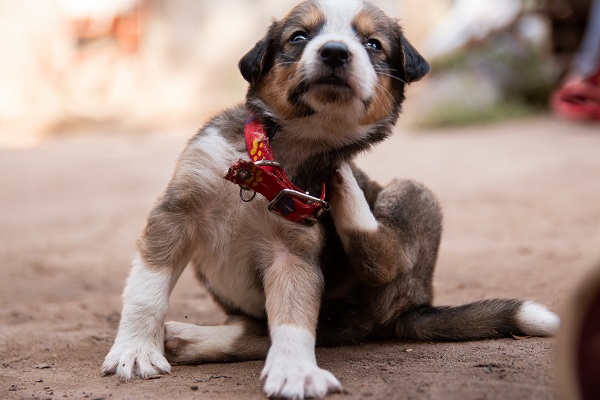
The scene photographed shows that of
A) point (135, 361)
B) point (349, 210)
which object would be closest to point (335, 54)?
point (349, 210)

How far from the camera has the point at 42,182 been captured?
10.4 metres

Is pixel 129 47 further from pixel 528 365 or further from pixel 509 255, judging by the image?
pixel 528 365

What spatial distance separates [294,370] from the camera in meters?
3.24

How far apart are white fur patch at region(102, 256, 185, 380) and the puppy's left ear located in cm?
169

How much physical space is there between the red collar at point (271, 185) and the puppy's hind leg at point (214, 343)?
72cm

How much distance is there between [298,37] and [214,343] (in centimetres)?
167

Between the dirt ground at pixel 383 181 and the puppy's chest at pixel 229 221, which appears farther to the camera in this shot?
the puppy's chest at pixel 229 221

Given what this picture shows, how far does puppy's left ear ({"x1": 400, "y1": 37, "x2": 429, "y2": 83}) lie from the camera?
412 cm

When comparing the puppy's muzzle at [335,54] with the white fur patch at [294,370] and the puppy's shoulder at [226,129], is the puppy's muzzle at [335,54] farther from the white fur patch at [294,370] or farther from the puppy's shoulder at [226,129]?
the white fur patch at [294,370]

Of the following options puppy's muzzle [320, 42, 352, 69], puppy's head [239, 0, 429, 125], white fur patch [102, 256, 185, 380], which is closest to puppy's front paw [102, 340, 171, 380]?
white fur patch [102, 256, 185, 380]

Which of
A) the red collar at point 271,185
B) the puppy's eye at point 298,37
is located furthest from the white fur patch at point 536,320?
the puppy's eye at point 298,37

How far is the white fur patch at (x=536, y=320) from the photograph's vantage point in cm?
398

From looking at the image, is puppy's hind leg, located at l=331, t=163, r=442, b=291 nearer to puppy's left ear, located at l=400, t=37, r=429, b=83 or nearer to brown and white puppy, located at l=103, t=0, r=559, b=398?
brown and white puppy, located at l=103, t=0, r=559, b=398

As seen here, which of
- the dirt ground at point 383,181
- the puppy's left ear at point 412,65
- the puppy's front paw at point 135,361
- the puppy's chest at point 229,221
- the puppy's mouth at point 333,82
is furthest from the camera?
the puppy's left ear at point 412,65
